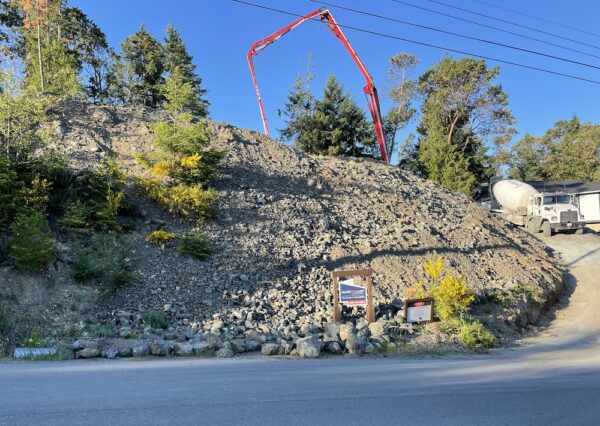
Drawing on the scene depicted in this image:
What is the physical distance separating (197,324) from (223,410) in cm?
573

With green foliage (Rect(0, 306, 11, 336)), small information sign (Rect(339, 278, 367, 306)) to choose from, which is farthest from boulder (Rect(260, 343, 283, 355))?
green foliage (Rect(0, 306, 11, 336))

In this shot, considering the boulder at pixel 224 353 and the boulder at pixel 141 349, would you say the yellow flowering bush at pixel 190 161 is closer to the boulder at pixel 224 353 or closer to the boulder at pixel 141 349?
the boulder at pixel 141 349

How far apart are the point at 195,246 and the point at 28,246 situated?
406cm

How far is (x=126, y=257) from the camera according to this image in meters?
12.2

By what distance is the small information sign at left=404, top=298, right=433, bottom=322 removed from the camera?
11.4 m

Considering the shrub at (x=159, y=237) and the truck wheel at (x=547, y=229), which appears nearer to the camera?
the shrub at (x=159, y=237)

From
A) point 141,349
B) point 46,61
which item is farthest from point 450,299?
point 46,61

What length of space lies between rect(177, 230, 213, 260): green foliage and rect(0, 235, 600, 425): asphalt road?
5325 millimetres

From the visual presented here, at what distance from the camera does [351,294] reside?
36.8 feet

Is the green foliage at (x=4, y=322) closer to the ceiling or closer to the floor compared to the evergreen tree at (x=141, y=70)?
closer to the floor

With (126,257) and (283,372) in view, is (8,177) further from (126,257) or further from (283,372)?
(283,372)

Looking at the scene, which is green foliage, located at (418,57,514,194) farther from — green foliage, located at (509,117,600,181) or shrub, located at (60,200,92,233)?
shrub, located at (60,200,92,233)

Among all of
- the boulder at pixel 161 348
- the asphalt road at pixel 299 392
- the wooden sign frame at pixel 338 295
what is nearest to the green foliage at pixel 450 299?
the wooden sign frame at pixel 338 295

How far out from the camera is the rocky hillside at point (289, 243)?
11336 millimetres
